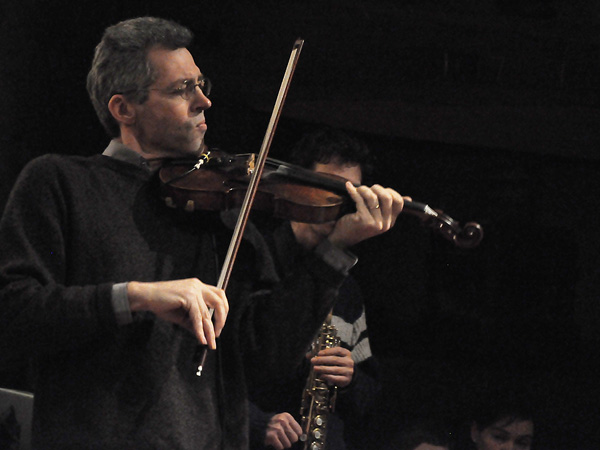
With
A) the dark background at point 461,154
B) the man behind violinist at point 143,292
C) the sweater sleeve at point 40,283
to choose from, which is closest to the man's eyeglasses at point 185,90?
the man behind violinist at point 143,292

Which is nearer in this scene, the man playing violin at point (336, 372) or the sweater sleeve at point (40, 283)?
the sweater sleeve at point (40, 283)

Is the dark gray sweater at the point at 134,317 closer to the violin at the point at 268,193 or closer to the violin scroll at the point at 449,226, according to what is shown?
the violin at the point at 268,193

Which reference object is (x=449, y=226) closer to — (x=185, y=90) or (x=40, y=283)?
(x=185, y=90)

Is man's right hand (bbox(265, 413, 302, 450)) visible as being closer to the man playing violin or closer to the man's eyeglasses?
the man playing violin

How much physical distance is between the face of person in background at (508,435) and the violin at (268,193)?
5.10 feet

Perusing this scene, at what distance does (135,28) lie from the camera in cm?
165

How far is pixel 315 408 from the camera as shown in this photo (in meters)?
2.27

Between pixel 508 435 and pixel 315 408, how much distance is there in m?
0.99

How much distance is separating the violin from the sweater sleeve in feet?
0.68

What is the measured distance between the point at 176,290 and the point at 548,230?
2.74 m

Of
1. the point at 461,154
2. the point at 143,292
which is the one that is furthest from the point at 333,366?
the point at 461,154

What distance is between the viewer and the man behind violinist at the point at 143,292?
1.29 meters

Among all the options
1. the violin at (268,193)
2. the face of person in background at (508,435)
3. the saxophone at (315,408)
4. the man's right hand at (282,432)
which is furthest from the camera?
the face of person in background at (508,435)

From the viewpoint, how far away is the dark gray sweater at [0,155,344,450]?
4.28 ft
